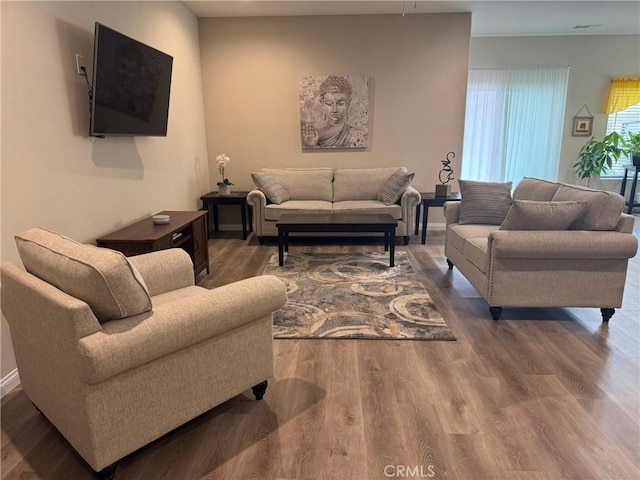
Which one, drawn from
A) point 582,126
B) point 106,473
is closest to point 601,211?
point 106,473

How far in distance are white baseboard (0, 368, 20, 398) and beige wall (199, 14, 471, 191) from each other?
157 inches

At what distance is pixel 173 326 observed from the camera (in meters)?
1.62

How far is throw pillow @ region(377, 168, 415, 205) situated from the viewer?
507cm

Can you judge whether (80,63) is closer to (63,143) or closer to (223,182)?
(63,143)

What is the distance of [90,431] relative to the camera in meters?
1.52

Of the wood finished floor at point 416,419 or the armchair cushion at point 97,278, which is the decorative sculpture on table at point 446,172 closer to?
the wood finished floor at point 416,419

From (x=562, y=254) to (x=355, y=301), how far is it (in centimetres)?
150

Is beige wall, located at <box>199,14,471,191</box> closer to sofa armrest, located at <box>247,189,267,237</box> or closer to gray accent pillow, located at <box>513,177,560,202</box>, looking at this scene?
sofa armrest, located at <box>247,189,267,237</box>

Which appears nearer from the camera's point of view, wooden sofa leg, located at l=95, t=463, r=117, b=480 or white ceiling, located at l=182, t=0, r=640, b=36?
wooden sofa leg, located at l=95, t=463, r=117, b=480

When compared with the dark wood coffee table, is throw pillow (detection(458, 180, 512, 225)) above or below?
above

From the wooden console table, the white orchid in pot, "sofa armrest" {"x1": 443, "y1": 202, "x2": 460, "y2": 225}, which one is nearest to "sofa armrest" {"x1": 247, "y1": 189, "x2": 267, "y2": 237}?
the white orchid in pot

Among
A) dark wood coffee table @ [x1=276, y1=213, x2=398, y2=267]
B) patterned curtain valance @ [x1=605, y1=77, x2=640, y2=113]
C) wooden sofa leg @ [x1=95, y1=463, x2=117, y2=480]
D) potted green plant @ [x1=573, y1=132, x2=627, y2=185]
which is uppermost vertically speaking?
patterned curtain valance @ [x1=605, y1=77, x2=640, y2=113]

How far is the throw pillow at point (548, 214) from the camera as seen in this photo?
9.45ft

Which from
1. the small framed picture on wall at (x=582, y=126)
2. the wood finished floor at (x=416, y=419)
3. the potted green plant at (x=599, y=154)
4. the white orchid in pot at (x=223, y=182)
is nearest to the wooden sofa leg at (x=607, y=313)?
the wood finished floor at (x=416, y=419)
